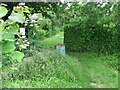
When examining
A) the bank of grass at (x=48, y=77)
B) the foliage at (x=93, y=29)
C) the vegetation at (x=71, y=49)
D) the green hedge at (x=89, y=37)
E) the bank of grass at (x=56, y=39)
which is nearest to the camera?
the bank of grass at (x=48, y=77)

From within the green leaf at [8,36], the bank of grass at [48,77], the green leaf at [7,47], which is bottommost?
the bank of grass at [48,77]

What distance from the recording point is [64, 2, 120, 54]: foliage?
10.9 ft

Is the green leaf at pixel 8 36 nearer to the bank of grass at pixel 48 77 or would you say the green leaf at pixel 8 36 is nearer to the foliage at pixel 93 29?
the bank of grass at pixel 48 77

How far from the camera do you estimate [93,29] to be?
Result: 3.92 metres

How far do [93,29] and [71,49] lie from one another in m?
0.78

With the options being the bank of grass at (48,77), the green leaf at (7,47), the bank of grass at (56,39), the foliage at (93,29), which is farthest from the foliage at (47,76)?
the bank of grass at (56,39)

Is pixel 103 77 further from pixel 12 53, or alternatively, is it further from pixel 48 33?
pixel 48 33

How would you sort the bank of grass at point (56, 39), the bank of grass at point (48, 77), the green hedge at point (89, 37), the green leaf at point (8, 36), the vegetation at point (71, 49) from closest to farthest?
1. the green leaf at point (8, 36)
2. the bank of grass at point (48, 77)
3. the vegetation at point (71, 49)
4. the green hedge at point (89, 37)
5. the bank of grass at point (56, 39)

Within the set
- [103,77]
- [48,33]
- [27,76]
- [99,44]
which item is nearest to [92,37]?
[99,44]

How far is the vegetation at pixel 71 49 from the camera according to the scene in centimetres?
198

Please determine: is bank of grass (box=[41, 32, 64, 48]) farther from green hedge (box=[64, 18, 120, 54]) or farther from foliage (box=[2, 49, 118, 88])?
foliage (box=[2, 49, 118, 88])

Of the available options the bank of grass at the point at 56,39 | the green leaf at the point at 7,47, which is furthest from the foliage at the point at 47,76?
the bank of grass at the point at 56,39

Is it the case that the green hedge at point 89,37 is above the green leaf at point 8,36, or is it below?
below

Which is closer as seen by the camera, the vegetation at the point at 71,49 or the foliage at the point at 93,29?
the vegetation at the point at 71,49
